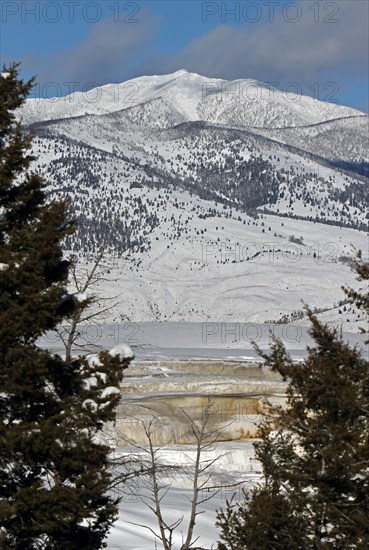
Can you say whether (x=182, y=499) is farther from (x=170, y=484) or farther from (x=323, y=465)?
(x=323, y=465)

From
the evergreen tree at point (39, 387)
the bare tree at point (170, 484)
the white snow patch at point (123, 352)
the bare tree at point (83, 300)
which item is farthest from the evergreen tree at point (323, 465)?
the bare tree at point (83, 300)

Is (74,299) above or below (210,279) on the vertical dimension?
below

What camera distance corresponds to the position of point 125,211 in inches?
7534

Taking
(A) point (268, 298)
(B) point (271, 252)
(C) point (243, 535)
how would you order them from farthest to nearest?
(B) point (271, 252)
(A) point (268, 298)
(C) point (243, 535)

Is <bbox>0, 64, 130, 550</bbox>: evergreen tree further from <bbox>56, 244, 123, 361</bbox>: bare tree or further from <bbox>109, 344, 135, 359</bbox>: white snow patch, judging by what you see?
<bbox>56, 244, 123, 361</bbox>: bare tree

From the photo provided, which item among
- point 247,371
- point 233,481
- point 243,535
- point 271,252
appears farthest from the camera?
point 271,252

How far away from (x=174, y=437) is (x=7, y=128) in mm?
18699

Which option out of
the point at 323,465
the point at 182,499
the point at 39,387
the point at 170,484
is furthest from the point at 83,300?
the point at 182,499

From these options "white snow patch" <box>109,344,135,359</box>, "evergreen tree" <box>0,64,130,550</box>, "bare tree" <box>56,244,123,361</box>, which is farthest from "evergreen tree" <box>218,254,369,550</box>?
"bare tree" <box>56,244,123,361</box>

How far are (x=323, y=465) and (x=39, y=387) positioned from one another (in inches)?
A: 173

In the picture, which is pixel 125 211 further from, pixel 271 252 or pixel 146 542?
pixel 146 542

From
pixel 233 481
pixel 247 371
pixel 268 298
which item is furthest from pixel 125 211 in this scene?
pixel 233 481

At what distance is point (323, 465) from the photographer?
43.5 feet

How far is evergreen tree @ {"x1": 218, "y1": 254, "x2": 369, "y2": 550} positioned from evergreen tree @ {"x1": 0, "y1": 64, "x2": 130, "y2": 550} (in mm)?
2831
